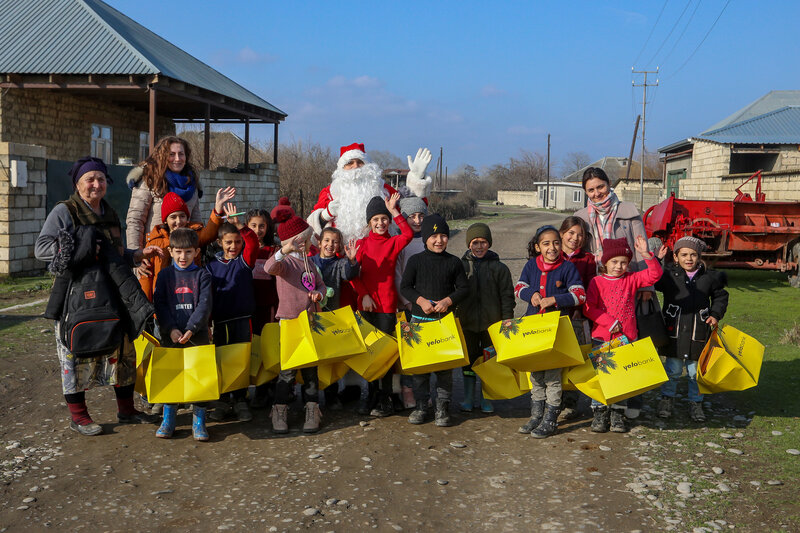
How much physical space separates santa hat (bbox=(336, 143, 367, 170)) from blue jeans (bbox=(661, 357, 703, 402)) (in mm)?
3029

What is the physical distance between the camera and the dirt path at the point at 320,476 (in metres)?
3.20

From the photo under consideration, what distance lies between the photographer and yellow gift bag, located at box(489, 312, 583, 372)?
413 cm

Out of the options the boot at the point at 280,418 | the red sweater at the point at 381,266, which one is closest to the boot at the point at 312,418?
the boot at the point at 280,418

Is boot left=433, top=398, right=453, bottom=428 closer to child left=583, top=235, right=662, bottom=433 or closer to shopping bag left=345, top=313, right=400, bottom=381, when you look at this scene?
shopping bag left=345, top=313, right=400, bottom=381

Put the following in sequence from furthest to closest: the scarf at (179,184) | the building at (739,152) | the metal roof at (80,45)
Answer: the building at (739,152) → the metal roof at (80,45) → the scarf at (179,184)

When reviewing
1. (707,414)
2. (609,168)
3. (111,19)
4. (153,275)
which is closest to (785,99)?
(111,19)

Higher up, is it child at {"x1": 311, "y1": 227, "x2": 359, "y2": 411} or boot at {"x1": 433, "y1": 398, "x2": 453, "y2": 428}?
child at {"x1": 311, "y1": 227, "x2": 359, "y2": 411}

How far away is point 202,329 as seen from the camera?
436 centimetres

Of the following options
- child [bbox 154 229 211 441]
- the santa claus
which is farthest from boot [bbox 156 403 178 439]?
the santa claus

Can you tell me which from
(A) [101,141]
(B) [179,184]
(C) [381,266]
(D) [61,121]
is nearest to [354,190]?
(C) [381,266]

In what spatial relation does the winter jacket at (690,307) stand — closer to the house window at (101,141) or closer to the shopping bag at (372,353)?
the shopping bag at (372,353)

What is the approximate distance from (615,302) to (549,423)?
93 centimetres

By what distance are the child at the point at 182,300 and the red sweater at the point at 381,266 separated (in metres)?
1.11

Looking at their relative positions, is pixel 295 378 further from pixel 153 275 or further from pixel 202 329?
pixel 153 275
